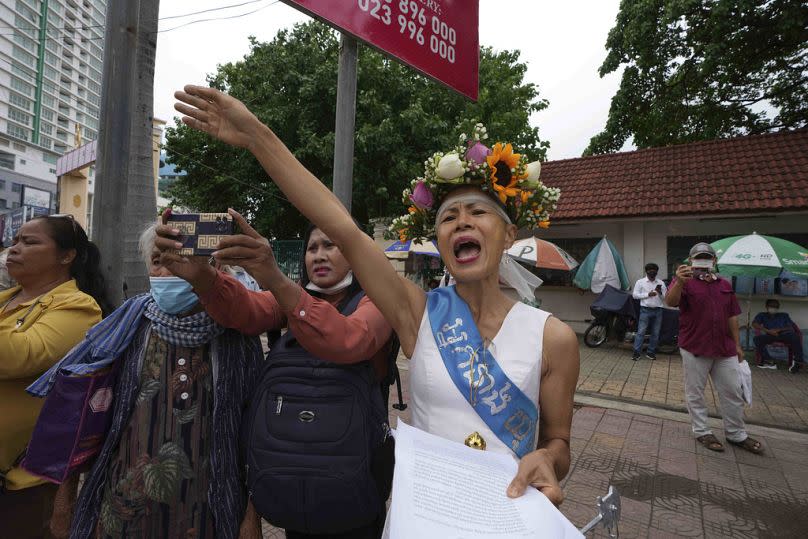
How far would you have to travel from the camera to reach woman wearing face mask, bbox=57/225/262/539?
1520mm

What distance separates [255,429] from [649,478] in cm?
368

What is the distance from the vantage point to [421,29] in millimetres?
Result: 2445

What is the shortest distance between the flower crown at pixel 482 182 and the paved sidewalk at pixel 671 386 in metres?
5.37

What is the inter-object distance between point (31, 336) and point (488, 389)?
1.79 m

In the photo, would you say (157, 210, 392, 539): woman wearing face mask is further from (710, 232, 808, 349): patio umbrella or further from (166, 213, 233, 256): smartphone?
(710, 232, 808, 349): patio umbrella

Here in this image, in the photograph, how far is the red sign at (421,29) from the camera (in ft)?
6.94

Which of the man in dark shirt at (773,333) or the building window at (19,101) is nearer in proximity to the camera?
the man in dark shirt at (773,333)

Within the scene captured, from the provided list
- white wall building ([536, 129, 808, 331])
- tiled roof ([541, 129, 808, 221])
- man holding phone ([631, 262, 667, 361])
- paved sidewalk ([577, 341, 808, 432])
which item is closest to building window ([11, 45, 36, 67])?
tiled roof ([541, 129, 808, 221])

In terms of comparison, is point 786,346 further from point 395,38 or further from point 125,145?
point 125,145

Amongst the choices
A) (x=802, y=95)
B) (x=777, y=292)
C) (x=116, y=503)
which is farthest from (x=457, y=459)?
(x=802, y=95)

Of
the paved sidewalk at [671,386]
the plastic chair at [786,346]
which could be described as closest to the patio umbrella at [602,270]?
the paved sidewalk at [671,386]

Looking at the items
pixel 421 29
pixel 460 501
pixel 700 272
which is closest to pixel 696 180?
pixel 700 272

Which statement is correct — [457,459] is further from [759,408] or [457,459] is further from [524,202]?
[759,408]

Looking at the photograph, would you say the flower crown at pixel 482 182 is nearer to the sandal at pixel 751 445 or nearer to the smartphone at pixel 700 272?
the smartphone at pixel 700 272
